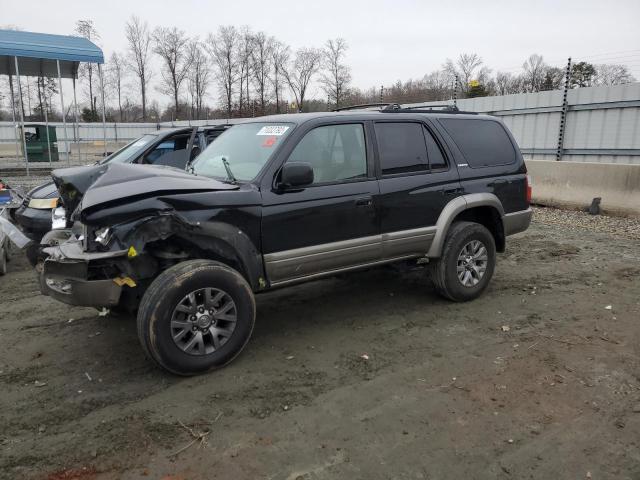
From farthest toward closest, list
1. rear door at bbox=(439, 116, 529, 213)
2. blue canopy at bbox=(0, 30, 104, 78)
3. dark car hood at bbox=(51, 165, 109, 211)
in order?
blue canopy at bbox=(0, 30, 104, 78)
rear door at bbox=(439, 116, 529, 213)
dark car hood at bbox=(51, 165, 109, 211)

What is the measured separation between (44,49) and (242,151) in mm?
13475

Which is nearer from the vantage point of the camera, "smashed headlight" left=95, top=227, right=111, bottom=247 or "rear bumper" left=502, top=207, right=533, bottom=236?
"smashed headlight" left=95, top=227, right=111, bottom=247

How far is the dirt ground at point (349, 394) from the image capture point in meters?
2.79

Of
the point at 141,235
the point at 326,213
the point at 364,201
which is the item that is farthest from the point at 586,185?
the point at 141,235

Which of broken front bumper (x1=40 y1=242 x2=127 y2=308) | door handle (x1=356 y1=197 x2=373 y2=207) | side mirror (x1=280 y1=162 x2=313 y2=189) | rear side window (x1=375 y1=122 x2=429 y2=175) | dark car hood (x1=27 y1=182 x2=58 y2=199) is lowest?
broken front bumper (x1=40 y1=242 x2=127 y2=308)

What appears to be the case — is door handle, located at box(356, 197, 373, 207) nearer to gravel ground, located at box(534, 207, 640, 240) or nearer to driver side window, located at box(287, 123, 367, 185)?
driver side window, located at box(287, 123, 367, 185)

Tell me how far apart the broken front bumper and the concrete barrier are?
29.3 feet

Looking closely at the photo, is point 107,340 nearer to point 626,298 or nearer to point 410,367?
point 410,367

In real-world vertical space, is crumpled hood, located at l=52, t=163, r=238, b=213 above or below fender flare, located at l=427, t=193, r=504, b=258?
above

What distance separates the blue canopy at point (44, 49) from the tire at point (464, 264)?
14.1 m

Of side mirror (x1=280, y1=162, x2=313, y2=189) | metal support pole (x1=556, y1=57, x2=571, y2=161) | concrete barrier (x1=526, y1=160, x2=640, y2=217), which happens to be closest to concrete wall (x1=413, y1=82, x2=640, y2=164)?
metal support pole (x1=556, y1=57, x2=571, y2=161)

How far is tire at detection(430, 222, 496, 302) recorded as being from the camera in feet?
16.9

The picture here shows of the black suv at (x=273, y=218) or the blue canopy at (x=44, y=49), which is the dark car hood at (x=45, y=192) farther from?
the blue canopy at (x=44, y=49)

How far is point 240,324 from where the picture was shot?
3.85m
